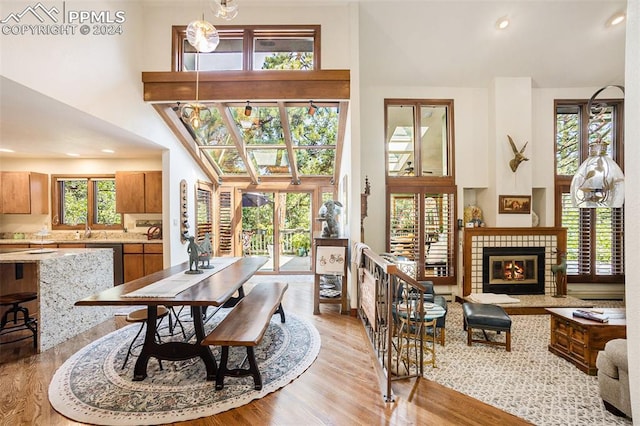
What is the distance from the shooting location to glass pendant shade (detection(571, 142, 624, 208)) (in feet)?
7.55

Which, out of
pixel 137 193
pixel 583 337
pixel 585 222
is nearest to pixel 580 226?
pixel 585 222

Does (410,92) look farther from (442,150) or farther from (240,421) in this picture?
(240,421)

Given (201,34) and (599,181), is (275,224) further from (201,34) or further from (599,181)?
(599,181)

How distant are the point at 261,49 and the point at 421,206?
Answer: 3.74 m

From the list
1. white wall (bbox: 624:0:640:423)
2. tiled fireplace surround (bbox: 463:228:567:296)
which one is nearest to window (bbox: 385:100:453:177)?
tiled fireplace surround (bbox: 463:228:567:296)

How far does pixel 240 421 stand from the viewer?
1896 millimetres

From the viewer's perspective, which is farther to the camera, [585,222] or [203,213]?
[203,213]

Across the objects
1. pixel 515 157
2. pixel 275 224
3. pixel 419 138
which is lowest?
pixel 275 224

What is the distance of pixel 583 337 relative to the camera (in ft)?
8.96

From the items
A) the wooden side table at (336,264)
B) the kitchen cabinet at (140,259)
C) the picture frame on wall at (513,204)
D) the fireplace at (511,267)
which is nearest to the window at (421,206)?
the fireplace at (511,267)

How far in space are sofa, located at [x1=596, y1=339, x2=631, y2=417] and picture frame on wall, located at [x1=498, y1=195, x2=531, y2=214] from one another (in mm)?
3186

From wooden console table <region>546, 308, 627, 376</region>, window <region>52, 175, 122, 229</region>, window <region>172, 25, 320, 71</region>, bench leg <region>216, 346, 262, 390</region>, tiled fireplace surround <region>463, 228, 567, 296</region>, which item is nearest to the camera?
bench leg <region>216, 346, 262, 390</region>

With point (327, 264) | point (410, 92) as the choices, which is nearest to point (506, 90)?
point (410, 92)

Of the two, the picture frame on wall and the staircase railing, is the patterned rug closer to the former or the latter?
the staircase railing
